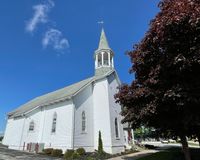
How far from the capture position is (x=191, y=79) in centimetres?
955

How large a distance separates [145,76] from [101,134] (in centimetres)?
1312

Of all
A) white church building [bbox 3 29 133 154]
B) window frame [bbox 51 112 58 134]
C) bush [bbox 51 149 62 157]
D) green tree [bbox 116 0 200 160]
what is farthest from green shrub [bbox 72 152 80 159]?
green tree [bbox 116 0 200 160]

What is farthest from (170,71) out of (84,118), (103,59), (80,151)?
(103,59)

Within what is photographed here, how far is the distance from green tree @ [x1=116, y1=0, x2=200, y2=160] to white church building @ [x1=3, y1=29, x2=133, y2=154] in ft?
36.5

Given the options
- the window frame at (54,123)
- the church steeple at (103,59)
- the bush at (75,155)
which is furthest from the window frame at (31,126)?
the church steeple at (103,59)

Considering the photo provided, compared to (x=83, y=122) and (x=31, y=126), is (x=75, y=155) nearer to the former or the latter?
(x=83, y=122)

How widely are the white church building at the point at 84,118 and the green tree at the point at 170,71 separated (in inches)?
439

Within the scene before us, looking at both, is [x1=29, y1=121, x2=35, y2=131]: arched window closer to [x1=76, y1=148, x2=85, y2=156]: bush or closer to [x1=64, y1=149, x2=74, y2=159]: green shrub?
[x1=64, y1=149, x2=74, y2=159]: green shrub

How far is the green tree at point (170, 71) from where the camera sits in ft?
27.6

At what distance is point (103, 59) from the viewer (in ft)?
90.3

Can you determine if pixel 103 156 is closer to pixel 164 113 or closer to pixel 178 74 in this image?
pixel 164 113

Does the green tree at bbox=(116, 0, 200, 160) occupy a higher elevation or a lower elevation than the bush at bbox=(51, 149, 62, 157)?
higher

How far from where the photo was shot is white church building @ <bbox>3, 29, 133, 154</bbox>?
22.1 m

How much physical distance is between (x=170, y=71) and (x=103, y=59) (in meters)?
18.4
